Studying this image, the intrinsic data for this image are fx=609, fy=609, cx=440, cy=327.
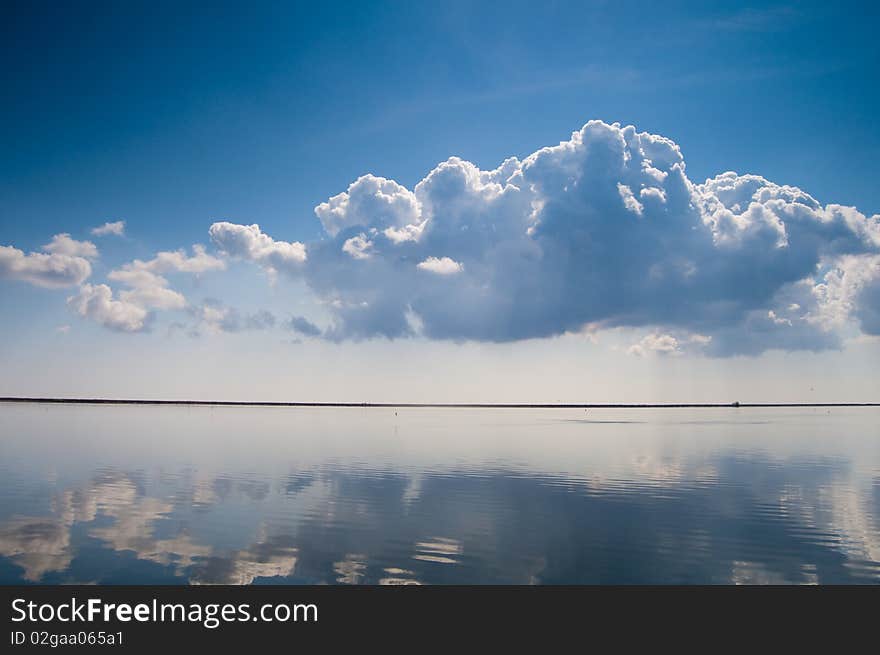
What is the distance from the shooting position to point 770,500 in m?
45.2

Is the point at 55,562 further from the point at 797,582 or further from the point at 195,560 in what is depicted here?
the point at 797,582

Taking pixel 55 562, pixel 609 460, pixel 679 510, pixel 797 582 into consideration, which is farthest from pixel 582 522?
pixel 609 460

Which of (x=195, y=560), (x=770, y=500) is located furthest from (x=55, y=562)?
(x=770, y=500)

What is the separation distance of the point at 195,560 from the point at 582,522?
70.8 feet
